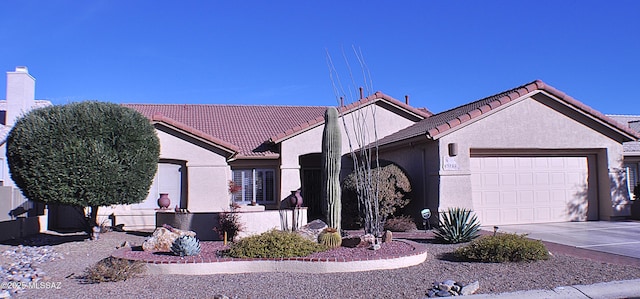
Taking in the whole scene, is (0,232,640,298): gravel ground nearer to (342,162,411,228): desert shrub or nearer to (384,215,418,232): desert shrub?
(384,215,418,232): desert shrub

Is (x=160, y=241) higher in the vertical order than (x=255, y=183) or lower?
lower

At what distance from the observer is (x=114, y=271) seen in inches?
340

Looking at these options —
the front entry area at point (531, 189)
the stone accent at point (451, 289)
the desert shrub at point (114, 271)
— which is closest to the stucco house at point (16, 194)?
the desert shrub at point (114, 271)

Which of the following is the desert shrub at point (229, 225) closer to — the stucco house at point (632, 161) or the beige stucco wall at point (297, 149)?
the beige stucco wall at point (297, 149)

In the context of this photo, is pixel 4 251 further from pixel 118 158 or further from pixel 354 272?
pixel 354 272

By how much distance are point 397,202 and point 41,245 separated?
33.4 ft

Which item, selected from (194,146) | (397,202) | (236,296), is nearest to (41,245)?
(194,146)

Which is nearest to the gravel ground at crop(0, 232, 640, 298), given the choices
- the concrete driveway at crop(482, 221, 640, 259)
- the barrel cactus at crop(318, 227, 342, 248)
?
the barrel cactus at crop(318, 227, 342, 248)

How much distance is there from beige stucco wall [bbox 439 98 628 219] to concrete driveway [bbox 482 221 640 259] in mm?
1164

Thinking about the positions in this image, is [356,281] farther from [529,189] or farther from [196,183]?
[196,183]

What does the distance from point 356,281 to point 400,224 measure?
251 inches

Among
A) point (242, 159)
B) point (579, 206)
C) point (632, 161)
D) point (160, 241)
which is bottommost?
point (160, 241)

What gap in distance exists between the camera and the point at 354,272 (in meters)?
8.99

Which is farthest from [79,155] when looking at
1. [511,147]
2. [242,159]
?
[511,147]
